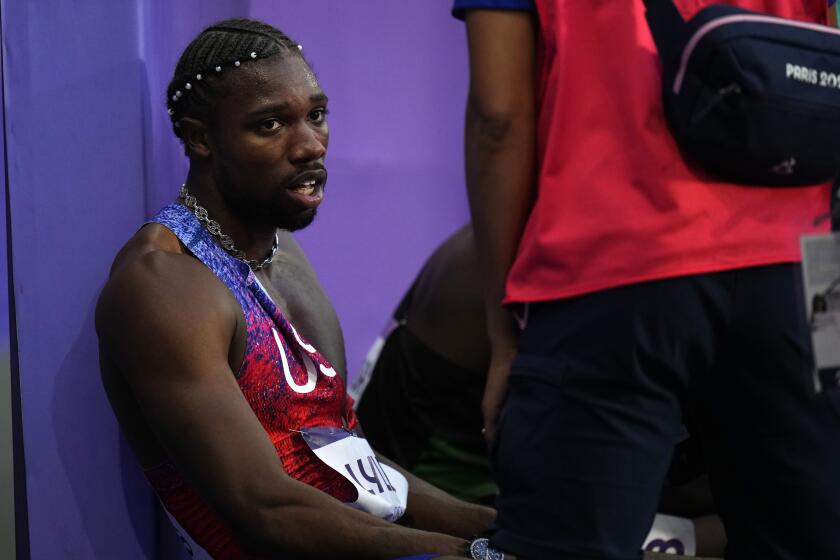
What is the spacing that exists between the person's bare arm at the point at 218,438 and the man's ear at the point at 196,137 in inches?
14.0

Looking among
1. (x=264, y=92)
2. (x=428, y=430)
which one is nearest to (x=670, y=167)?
(x=264, y=92)

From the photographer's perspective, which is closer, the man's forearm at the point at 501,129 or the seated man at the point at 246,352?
the man's forearm at the point at 501,129

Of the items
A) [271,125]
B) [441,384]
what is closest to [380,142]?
[441,384]

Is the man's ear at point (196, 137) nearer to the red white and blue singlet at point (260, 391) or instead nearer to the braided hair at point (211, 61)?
the braided hair at point (211, 61)

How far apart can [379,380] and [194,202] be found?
0.80 meters

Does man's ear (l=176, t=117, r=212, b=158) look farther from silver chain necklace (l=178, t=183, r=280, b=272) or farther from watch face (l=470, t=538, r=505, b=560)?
watch face (l=470, t=538, r=505, b=560)

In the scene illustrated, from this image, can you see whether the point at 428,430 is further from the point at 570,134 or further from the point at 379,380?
the point at 570,134

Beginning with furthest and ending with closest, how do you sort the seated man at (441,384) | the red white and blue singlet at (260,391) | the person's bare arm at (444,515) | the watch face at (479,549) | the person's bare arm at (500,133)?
the seated man at (441,384) → the person's bare arm at (444,515) → the red white and blue singlet at (260,391) → the watch face at (479,549) → the person's bare arm at (500,133)

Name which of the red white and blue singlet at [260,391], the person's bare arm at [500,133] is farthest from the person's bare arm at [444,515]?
the person's bare arm at [500,133]

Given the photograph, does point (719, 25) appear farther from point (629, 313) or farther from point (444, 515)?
point (444, 515)

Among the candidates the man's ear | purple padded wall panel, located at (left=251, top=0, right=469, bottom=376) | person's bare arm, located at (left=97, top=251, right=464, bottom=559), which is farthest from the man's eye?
purple padded wall panel, located at (left=251, top=0, right=469, bottom=376)

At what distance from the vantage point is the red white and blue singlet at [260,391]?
198 cm

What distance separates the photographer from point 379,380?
276 cm

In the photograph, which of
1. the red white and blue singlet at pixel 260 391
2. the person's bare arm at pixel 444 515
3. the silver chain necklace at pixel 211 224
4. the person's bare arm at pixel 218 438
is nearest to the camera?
the person's bare arm at pixel 218 438
